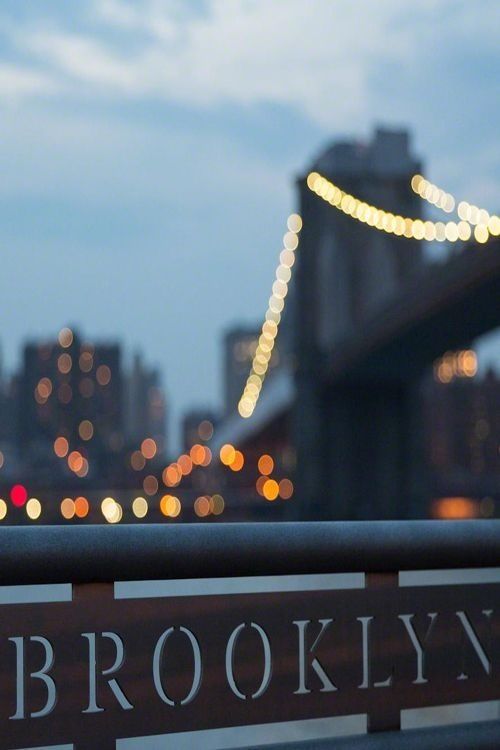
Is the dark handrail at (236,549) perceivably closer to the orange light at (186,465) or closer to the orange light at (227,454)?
the orange light at (227,454)

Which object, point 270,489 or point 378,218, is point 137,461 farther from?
point 378,218

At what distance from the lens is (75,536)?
206 centimetres

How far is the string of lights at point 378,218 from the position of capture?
136 feet

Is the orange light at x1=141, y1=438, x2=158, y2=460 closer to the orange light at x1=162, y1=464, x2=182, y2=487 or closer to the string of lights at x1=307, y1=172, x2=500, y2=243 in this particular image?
the orange light at x1=162, y1=464, x2=182, y2=487

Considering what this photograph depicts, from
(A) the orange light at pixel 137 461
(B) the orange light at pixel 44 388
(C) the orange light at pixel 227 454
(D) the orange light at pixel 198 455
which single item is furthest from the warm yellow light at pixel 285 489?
(B) the orange light at pixel 44 388

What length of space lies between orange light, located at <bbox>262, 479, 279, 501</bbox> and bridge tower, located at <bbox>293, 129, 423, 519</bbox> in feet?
53.1

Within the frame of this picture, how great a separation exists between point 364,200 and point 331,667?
44.7 m

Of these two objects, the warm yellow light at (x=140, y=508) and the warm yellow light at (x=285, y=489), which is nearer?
the warm yellow light at (x=140, y=508)

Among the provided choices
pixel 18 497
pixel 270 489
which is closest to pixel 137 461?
pixel 270 489

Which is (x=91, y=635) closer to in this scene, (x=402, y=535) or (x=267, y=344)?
(x=402, y=535)

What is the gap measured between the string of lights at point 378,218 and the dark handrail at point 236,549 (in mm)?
35528

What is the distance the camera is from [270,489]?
63156 millimetres

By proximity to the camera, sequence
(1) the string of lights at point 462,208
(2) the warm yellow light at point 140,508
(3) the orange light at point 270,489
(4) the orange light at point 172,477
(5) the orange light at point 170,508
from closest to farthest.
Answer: (1) the string of lights at point 462,208
(2) the warm yellow light at point 140,508
(5) the orange light at point 170,508
(3) the orange light at point 270,489
(4) the orange light at point 172,477

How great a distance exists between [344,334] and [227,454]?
1814 cm
